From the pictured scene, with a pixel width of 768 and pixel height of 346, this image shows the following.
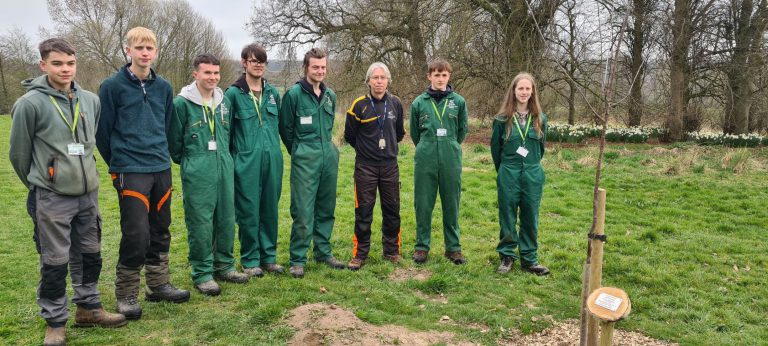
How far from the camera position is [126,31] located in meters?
27.9

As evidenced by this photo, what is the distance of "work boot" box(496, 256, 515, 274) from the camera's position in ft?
17.0

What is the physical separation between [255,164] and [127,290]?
141 centimetres

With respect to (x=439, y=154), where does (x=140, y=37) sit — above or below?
above

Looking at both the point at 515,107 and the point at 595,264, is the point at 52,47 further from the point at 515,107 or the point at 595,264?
the point at 515,107

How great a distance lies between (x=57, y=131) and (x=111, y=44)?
92.3 feet

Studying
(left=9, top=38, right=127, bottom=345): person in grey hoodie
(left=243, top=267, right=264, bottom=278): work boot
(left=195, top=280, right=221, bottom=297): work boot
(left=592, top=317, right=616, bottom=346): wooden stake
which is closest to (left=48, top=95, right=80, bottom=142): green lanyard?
(left=9, top=38, right=127, bottom=345): person in grey hoodie

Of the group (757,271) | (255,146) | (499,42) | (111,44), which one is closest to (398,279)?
(255,146)

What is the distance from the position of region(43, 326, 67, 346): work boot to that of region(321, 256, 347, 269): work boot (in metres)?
2.35

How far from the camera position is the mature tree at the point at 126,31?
26.8 metres

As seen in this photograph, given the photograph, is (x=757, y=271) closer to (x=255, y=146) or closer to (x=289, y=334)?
(x=289, y=334)

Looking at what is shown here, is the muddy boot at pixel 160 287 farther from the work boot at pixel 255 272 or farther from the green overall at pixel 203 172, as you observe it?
the work boot at pixel 255 272

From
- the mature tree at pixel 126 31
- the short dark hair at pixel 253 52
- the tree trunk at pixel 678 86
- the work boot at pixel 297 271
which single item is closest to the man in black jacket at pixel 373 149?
the work boot at pixel 297 271

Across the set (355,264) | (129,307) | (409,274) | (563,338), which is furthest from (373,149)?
(129,307)

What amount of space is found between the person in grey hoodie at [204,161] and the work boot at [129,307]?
565mm
